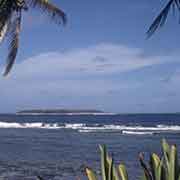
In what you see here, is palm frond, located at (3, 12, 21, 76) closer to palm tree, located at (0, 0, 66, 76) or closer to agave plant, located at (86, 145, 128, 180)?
palm tree, located at (0, 0, 66, 76)

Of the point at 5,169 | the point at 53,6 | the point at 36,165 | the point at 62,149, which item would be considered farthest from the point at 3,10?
the point at 62,149

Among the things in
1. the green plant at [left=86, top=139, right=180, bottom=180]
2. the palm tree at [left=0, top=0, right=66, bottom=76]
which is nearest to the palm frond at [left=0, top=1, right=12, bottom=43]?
the palm tree at [left=0, top=0, right=66, bottom=76]

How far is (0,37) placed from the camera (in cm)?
1134

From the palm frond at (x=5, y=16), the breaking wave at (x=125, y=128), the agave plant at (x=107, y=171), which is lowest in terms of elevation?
the agave plant at (x=107, y=171)

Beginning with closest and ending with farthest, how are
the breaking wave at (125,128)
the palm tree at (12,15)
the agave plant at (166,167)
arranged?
1. the agave plant at (166,167)
2. the palm tree at (12,15)
3. the breaking wave at (125,128)

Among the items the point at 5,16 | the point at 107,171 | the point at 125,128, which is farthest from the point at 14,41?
the point at 125,128

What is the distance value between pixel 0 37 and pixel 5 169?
10.1 meters

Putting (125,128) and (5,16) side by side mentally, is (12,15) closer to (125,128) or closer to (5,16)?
(5,16)

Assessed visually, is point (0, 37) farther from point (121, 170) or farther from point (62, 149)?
point (62, 149)

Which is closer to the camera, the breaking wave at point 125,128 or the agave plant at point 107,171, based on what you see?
the agave plant at point 107,171

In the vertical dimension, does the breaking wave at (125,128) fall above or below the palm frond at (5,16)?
below

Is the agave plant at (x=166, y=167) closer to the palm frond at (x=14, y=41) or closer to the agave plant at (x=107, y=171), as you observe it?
the agave plant at (x=107, y=171)

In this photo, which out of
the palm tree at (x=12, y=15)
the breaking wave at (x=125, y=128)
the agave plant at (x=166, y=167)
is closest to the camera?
the agave plant at (x=166, y=167)

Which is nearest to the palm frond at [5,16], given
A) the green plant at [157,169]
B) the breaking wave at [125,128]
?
the green plant at [157,169]
